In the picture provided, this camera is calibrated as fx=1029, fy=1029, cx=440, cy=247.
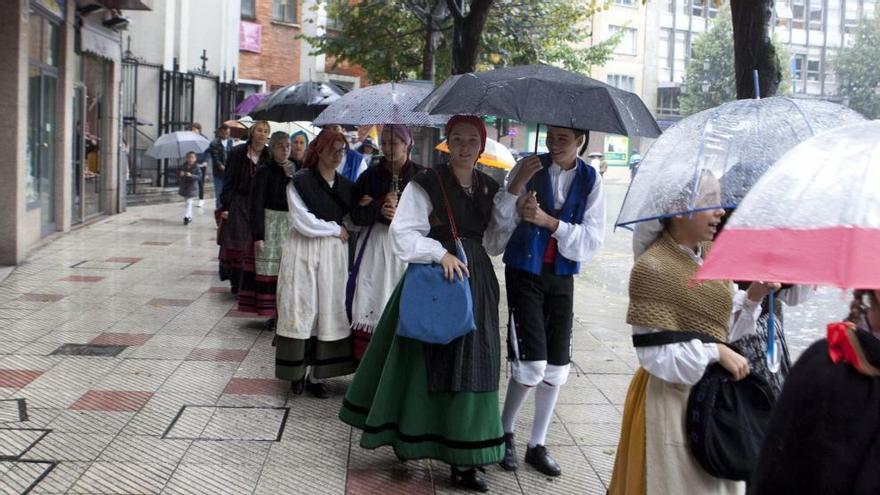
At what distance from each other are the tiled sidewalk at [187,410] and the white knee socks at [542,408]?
0.69ft

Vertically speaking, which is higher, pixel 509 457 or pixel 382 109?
pixel 382 109

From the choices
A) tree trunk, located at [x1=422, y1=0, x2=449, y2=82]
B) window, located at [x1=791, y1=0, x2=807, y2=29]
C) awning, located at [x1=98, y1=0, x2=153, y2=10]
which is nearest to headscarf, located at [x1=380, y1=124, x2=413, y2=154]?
tree trunk, located at [x1=422, y1=0, x2=449, y2=82]

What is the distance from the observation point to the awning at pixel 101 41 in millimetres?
16564

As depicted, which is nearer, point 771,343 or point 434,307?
point 771,343

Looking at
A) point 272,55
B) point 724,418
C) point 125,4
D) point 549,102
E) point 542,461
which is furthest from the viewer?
point 272,55

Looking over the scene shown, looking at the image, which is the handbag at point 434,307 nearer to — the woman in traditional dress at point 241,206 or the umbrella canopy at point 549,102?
the umbrella canopy at point 549,102

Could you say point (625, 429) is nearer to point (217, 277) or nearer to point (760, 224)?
point (760, 224)

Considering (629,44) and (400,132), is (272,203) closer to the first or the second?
(400,132)

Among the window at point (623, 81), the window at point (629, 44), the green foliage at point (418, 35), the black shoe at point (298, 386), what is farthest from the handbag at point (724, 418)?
the window at point (629, 44)

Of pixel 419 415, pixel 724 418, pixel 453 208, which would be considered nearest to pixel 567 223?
pixel 453 208

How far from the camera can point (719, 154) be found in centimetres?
348

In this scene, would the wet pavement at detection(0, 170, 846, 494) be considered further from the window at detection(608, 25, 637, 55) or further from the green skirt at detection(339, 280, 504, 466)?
the window at detection(608, 25, 637, 55)

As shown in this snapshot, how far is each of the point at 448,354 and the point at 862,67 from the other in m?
42.8

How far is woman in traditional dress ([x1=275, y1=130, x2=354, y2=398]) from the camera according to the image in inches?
257
